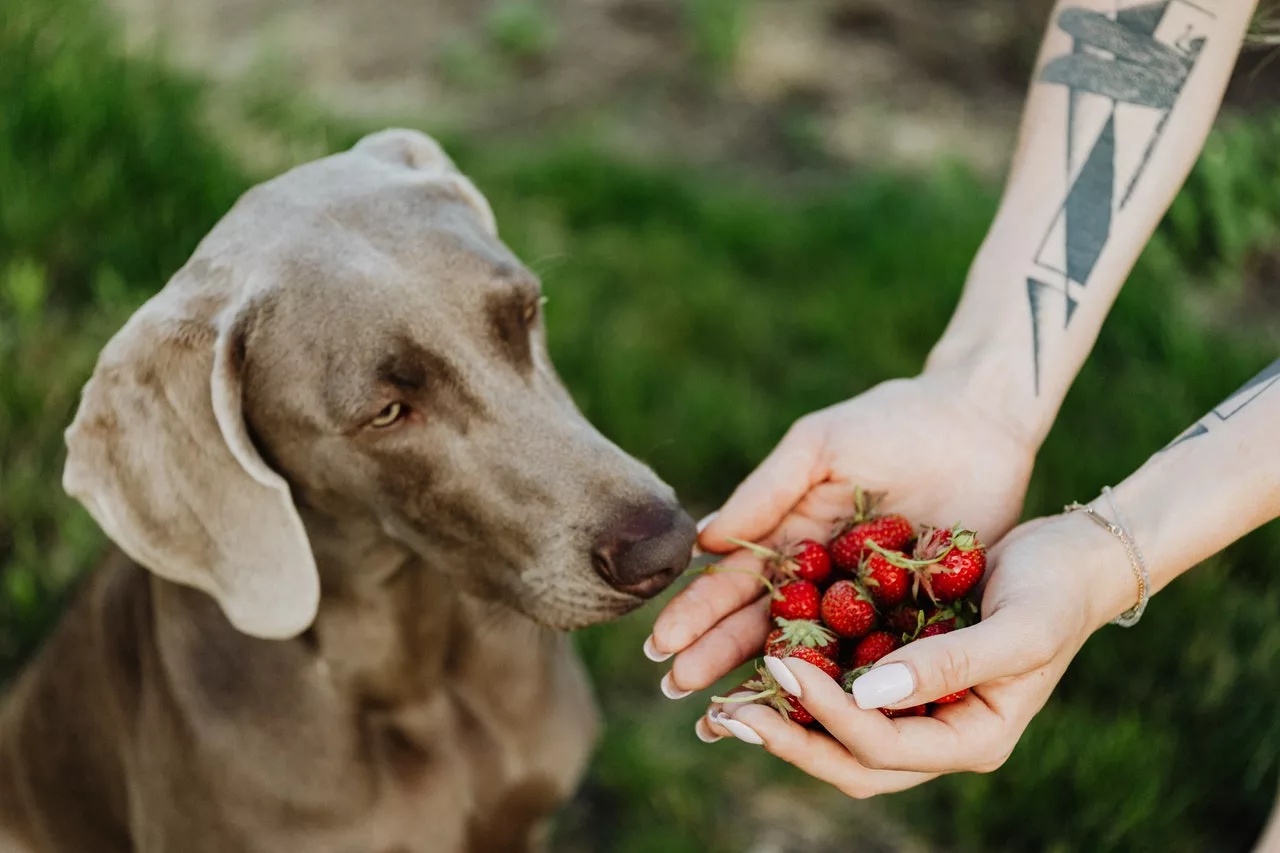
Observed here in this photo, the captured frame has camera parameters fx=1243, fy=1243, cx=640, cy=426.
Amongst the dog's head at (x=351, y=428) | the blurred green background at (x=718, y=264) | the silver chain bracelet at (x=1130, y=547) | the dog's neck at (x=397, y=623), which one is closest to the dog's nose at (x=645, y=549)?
the dog's head at (x=351, y=428)

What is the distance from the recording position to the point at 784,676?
1780mm

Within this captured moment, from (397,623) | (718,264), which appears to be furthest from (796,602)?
(718,264)

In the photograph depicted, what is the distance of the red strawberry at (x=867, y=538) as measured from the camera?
2.03m

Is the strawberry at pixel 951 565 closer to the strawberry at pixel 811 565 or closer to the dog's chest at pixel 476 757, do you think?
the strawberry at pixel 811 565

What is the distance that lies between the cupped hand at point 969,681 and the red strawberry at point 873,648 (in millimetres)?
113

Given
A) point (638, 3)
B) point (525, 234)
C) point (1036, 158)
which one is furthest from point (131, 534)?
point (638, 3)

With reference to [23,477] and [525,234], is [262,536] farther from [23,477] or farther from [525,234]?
[525,234]

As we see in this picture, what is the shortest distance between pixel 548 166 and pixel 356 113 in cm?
85

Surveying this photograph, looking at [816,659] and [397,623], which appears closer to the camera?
[816,659]

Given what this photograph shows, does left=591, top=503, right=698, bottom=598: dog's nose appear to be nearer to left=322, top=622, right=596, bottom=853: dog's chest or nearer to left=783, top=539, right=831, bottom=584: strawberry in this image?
left=783, top=539, right=831, bottom=584: strawberry

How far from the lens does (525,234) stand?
4305 millimetres

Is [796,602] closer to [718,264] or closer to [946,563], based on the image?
[946,563]

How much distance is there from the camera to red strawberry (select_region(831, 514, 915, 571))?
6.65 feet

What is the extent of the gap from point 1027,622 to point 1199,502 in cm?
50
